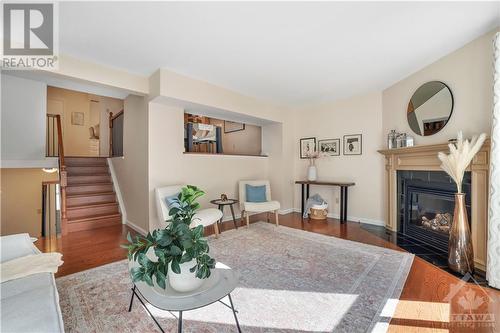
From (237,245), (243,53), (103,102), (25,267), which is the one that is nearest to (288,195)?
(237,245)

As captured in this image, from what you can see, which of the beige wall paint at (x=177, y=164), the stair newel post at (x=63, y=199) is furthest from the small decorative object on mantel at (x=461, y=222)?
the stair newel post at (x=63, y=199)

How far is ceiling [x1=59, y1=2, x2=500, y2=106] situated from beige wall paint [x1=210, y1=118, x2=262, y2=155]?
92.2 inches

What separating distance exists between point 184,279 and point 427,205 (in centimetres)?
347

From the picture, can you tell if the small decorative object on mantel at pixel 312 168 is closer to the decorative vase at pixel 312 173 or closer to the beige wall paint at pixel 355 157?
the decorative vase at pixel 312 173

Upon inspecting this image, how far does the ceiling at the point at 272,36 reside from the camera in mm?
1935

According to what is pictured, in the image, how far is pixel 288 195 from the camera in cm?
518

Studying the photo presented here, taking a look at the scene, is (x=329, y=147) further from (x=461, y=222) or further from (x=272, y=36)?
(x=272, y=36)

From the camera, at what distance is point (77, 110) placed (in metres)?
6.52

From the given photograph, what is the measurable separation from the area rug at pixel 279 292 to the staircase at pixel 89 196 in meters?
1.94

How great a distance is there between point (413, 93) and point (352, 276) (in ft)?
9.17

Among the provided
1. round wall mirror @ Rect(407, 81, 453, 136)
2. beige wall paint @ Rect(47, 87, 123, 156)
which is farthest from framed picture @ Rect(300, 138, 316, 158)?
beige wall paint @ Rect(47, 87, 123, 156)

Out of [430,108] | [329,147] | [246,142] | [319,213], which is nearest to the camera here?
[430,108]

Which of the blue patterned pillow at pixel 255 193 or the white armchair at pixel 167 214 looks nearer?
the white armchair at pixel 167 214

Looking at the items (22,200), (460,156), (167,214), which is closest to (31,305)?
(167,214)
